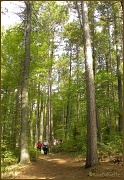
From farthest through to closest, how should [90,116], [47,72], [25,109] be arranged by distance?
[47,72] → [25,109] → [90,116]

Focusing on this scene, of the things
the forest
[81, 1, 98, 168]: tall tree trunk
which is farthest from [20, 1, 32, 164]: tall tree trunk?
[81, 1, 98, 168]: tall tree trunk

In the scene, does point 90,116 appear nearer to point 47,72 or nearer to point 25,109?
point 25,109

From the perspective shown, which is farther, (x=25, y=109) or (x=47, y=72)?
(x=47, y=72)

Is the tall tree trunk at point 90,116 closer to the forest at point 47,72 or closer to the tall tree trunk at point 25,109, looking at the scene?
the forest at point 47,72

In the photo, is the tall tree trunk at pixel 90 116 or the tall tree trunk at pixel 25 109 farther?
the tall tree trunk at pixel 25 109

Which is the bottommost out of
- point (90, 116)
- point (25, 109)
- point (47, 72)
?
point (90, 116)

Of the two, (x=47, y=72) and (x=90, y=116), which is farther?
(x=47, y=72)

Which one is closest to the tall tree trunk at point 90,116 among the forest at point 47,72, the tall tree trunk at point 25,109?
the forest at point 47,72

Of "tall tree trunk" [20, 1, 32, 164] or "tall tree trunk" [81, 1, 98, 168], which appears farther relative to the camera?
"tall tree trunk" [20, 1, 32, 164]

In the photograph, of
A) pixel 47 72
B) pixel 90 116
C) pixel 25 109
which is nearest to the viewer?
pixel 90 116

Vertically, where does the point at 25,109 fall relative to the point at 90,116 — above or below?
above

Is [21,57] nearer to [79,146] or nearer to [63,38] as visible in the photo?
[79,146]

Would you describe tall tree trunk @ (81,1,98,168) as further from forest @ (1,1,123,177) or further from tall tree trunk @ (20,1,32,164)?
tall tree trunk @ (20,1,32,164)

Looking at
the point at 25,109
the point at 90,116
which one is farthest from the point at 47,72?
the point at 90,116
